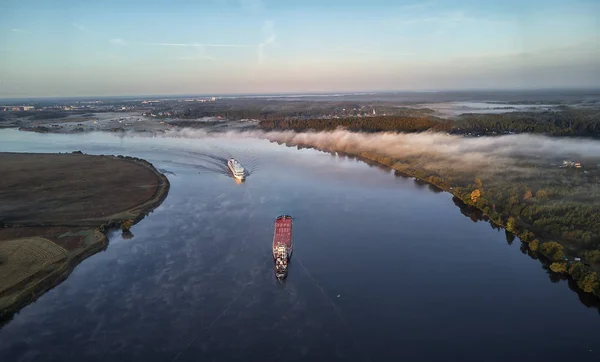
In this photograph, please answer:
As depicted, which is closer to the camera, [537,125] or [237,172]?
[237,172]

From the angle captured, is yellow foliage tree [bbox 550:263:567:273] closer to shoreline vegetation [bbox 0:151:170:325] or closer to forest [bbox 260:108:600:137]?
shoreline vegetation [bbox 0:151:170:325]

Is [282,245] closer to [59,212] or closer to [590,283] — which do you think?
[590,283]

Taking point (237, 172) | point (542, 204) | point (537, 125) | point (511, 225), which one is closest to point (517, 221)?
point (511, 225)

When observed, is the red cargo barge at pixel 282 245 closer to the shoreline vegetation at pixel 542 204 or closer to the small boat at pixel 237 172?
the small boat at pixel 237 172

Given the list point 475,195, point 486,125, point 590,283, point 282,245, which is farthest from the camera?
point 486,125

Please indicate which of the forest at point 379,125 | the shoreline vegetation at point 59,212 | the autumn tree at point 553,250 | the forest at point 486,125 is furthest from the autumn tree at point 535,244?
the forest at point 379,125

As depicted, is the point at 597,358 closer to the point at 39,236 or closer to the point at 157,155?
the point at 39,236
